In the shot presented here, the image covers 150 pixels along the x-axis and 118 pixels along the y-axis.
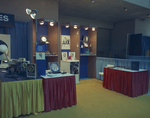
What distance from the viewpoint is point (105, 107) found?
3.34 meters

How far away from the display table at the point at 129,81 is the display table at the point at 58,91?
194cm

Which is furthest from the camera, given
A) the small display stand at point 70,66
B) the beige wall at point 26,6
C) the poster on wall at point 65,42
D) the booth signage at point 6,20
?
the poster on wall at point 65,42

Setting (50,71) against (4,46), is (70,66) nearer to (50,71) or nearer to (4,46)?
(50,71)

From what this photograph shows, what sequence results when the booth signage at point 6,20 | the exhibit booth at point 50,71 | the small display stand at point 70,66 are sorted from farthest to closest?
the small display stand at point 70,66 → the booth signage at point 6,20 → the exhibit booth at point 50,71

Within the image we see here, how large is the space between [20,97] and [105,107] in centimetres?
212

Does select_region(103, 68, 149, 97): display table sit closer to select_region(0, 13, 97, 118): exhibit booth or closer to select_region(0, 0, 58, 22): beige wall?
select_region(0, 13, 97, 118): exhibit booth

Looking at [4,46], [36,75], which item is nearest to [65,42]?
[4,46]

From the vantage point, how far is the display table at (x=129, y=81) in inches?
160

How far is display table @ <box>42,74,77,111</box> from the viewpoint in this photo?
2.94m

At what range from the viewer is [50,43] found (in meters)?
5.67

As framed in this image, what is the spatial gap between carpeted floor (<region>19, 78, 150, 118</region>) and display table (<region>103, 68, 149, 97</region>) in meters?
0.19

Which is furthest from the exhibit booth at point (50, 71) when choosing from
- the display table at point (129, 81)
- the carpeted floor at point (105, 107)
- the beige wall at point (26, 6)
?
the beige wall at point (26, 6)

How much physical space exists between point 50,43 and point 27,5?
1965 mm

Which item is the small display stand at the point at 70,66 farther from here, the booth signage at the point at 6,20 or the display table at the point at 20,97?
the display table at the point at 20,97
